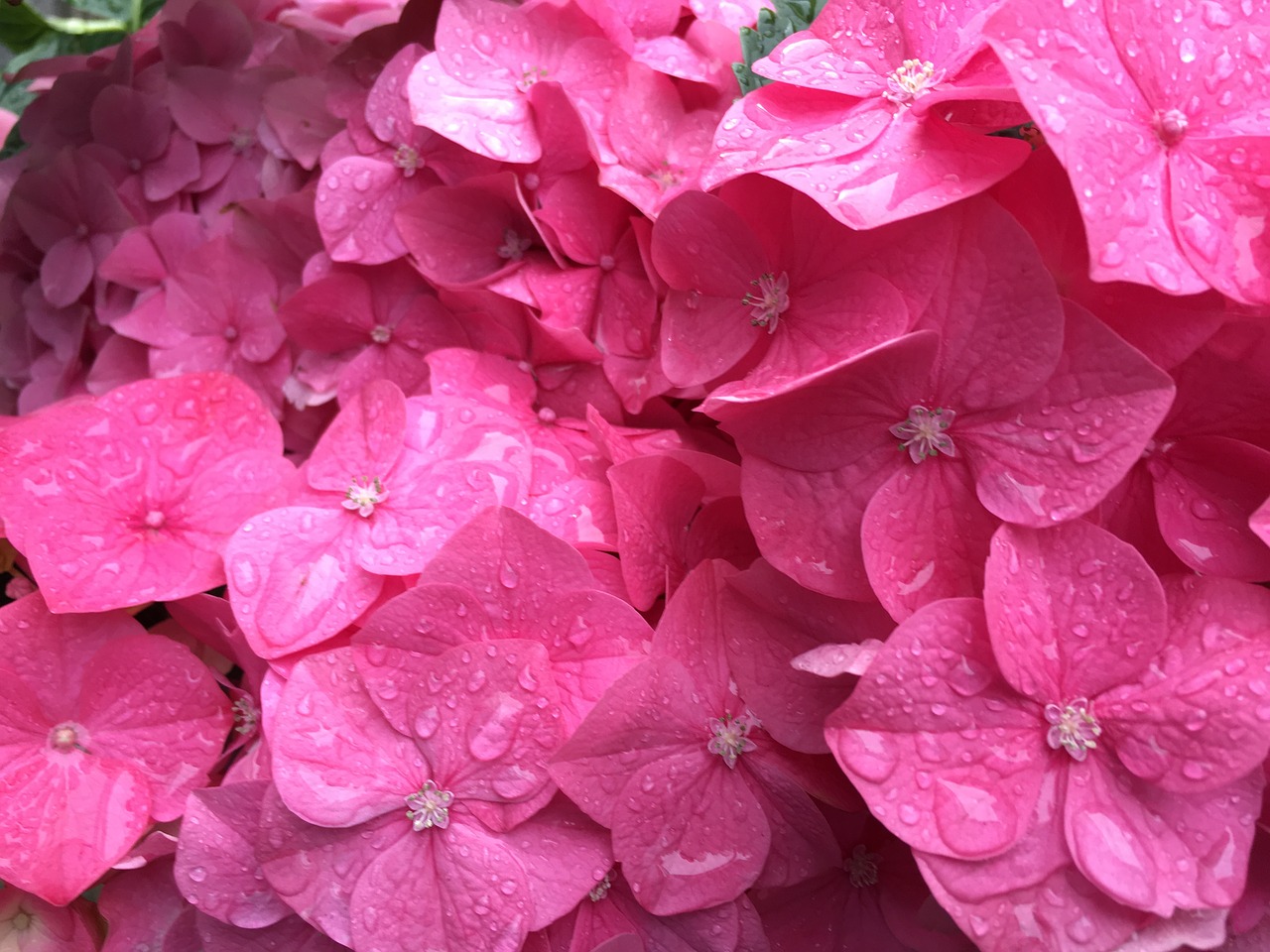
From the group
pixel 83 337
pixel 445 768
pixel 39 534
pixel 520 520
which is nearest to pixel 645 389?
pixel 520 520

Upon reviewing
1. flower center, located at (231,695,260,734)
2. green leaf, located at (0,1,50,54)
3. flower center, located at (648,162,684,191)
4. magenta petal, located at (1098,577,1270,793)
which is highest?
green leaf, located at (0,1,50,54)

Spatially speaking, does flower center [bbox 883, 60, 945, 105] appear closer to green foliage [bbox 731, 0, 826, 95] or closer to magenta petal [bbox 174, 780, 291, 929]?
green foliage [bbox 731, 0, 826, 95]

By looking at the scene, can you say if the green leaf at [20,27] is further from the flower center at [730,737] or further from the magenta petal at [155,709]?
the flower center at [730,737]

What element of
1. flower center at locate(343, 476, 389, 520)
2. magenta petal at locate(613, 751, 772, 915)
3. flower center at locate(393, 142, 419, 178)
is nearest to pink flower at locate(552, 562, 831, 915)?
magenta petal at locate(613, 751, 772, 915)

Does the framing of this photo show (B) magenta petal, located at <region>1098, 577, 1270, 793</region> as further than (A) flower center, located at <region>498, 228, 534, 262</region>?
No

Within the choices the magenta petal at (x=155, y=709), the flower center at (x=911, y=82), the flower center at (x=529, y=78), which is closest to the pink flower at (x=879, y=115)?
the flower center at (x=911, y=82)

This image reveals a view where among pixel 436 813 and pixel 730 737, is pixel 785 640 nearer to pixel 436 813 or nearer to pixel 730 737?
pixel 730 737
